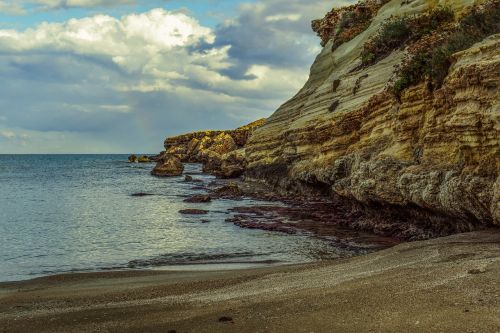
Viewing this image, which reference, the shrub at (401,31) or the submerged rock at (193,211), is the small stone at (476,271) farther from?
the submerged rock at (193,211)

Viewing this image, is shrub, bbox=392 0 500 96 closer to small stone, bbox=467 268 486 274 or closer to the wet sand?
the wet sand

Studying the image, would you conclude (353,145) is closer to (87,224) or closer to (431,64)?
(431,64)

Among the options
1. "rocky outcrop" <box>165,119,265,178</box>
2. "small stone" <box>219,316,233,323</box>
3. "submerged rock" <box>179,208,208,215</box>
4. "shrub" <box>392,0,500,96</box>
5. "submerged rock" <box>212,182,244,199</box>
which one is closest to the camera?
"small stone" <box>219,316,233,323</box>

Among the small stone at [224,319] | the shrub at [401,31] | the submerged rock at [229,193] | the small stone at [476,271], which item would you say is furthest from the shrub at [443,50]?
the submerged rock at [229,193]

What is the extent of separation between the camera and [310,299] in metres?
8.41

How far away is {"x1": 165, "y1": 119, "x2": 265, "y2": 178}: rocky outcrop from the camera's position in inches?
2502

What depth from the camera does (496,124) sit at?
12.9 m

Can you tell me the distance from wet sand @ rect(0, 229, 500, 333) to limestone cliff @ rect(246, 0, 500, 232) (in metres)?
2.13

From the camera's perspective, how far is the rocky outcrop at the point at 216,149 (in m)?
63.6

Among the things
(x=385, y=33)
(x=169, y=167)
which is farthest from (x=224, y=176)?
(x=385, y=33)

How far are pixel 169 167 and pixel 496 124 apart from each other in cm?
5689

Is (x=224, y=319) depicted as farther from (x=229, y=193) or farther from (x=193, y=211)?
(x=229, y=193)

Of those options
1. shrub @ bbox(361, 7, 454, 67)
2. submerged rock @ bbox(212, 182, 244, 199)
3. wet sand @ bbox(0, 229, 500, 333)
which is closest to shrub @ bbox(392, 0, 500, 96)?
shrub @ bbox(361, 7, 454, 67)

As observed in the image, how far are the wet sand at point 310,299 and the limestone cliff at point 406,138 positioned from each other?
2135mm
